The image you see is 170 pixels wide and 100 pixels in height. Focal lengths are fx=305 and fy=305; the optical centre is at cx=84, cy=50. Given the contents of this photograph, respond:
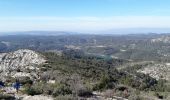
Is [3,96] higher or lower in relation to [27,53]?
higher

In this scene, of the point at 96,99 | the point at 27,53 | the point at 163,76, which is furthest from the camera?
the point at 163,76

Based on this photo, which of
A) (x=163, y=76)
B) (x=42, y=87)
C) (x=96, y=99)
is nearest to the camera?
(x=96, y=99)

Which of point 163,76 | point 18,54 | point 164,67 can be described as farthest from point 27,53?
point 164,67

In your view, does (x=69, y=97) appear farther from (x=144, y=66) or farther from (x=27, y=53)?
(x=144, y=66)

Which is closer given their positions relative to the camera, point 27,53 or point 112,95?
point 112,95

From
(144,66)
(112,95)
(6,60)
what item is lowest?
(144,66)

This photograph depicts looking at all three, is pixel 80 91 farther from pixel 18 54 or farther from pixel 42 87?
pixel 18 54

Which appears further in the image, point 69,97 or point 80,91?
point 80,91

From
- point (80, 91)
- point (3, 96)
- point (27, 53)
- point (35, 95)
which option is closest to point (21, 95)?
point (35, 95)

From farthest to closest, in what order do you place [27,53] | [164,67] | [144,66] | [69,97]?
1. [144,66]
2. [164,67]
3. [27,53]
4. [69,97]
